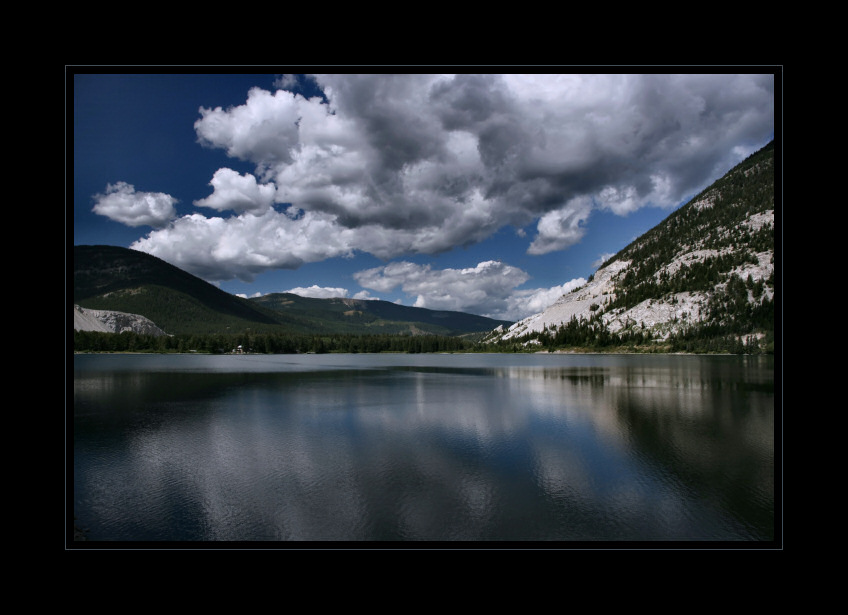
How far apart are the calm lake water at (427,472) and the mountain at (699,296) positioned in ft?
401

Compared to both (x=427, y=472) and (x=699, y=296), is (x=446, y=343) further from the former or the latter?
(x=427, y=472)

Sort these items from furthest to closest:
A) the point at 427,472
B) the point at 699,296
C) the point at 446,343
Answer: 1. the point at 446,343
2. the point at 699,296
3. the point at 427,472

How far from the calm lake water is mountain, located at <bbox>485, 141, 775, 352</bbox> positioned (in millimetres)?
122161

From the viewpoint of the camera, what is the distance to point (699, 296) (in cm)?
15400

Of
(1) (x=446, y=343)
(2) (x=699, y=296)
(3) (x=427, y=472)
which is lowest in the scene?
(1) (x=446, y=343)

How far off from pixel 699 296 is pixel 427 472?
17130cm

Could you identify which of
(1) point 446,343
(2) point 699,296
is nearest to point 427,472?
(2) point 699,296

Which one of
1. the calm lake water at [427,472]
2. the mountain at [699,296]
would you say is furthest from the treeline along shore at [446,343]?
the calm lake water at [427,472]

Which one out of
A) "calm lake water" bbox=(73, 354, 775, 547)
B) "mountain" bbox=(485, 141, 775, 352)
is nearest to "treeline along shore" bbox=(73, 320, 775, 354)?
"mountain" bbox=(485, 141, 775, 352)

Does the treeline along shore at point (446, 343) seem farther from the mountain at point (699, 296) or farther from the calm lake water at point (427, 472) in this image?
the calm lake water at point (427, 472)
